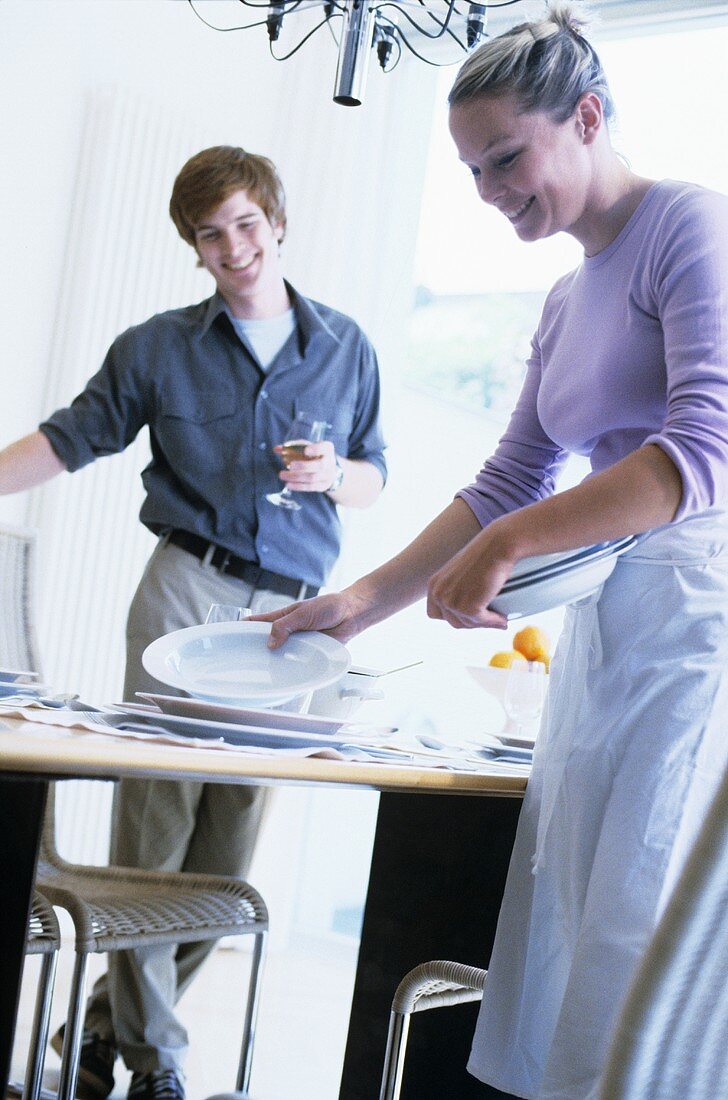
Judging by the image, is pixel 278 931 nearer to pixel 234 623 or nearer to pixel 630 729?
pixel 234 623

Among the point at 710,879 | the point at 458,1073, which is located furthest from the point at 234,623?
the point at 710,879

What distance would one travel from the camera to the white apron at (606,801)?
1117 mm

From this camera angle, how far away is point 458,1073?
171 centimetres

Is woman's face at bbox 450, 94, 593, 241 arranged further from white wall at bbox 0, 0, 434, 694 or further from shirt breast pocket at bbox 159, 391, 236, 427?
white wall at bbox 0, 0, 434, 694

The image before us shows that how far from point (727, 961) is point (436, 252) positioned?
3598 millimetres

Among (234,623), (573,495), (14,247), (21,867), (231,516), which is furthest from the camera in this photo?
(14,247)

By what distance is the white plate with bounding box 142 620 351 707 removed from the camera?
1.33 meters

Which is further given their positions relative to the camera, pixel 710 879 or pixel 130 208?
pixel 130 208

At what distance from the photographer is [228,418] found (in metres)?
2.53

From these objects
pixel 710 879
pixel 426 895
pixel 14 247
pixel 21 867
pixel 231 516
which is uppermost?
pixel 14 247

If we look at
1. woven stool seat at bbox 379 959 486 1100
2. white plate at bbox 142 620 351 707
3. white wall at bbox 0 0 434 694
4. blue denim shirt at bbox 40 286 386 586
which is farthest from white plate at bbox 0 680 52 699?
white wall at bbox 0 0 434 694

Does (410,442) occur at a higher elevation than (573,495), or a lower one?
higher

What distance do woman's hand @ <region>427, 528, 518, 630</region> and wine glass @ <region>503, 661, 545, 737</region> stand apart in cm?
64

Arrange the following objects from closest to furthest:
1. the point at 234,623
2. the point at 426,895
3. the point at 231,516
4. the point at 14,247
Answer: the point at 234,623 < the point at 426,895 < the point at 231,516 < the point at 14,247
